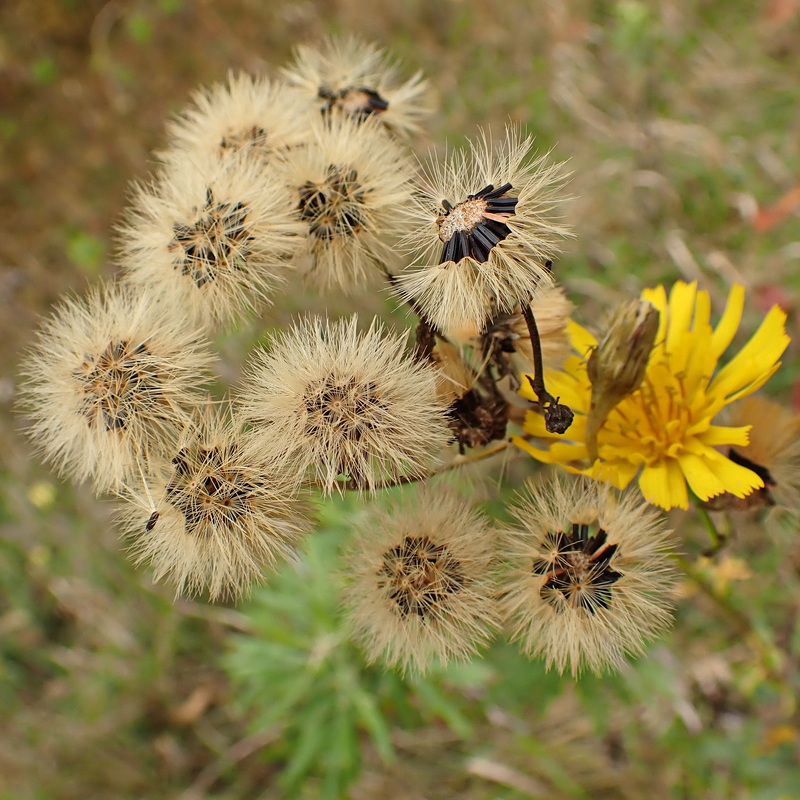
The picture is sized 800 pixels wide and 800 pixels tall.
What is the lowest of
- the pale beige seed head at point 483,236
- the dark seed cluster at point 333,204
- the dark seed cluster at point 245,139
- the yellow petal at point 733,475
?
the yellow petal at point 733,475

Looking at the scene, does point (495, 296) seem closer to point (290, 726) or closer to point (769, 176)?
point (290, 726)

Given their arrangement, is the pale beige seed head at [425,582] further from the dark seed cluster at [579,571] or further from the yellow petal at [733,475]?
the yellow petal at [733,475]

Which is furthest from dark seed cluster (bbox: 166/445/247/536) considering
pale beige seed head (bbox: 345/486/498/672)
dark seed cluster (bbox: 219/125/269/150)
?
dark seed cluster (bbox: 219/125/269/150)

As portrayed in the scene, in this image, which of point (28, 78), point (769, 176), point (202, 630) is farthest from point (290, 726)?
point (28, 78)

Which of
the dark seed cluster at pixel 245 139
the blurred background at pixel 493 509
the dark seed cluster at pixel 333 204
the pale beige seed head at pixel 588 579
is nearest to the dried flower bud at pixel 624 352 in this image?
the pale beige seed head at pixel 588 579

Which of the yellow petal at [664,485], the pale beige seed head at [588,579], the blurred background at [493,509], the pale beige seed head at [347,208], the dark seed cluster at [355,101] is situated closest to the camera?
the pale beige seed head at [588,579]

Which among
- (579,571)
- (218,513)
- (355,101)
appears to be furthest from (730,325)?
(218,513)

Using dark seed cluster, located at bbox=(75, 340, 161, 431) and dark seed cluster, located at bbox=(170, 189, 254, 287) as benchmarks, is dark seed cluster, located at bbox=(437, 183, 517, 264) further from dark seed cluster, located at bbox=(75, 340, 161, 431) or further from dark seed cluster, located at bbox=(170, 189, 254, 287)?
dark seed cluster, located at bbox=(75, 340, 161, 431)
